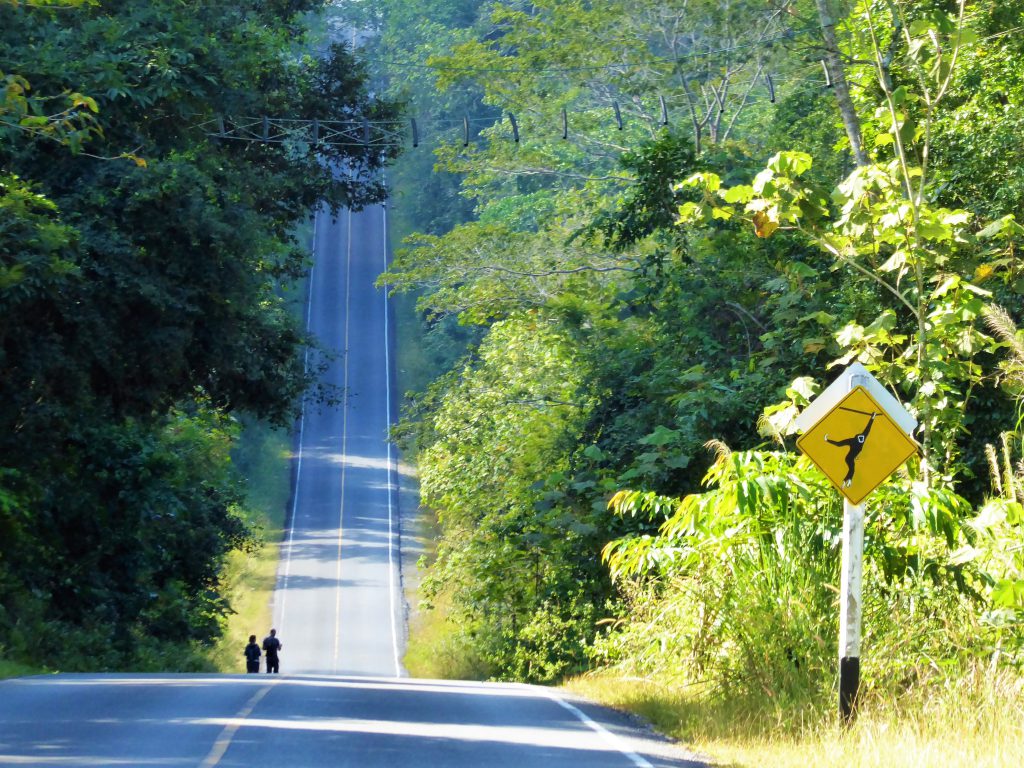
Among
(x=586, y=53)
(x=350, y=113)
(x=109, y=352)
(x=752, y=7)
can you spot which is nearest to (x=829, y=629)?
(x=109, y=352)

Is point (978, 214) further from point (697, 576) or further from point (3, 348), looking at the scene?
point (3, 348)

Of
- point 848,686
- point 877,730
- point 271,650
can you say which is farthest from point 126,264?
point 271,650

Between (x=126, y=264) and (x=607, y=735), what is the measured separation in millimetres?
11253

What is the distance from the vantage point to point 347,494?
60375 millimetres

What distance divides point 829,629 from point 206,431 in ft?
76.3

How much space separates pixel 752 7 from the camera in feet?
101

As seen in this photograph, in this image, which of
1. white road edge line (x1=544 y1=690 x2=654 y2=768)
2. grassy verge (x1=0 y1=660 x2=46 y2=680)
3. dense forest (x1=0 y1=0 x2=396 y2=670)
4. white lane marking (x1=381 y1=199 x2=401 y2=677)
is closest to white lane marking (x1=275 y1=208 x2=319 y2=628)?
white lane marking (x1=381 y1=199 x2=401 y2=677)

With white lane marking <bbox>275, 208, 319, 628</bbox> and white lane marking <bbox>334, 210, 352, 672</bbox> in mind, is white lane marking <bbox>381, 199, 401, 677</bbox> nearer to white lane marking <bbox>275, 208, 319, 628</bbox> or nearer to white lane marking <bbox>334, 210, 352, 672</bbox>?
white lane marking <bbox>334, 210, 352, 672</bbox>

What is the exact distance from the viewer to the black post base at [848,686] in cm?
1065

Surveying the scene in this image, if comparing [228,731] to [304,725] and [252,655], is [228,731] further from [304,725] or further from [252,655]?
[252,655]

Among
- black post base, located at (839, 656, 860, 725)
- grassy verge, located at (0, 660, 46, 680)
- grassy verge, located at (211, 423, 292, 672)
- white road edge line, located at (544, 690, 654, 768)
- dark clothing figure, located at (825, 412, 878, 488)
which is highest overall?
grassy verge, located at (211, 423, 292, 672)

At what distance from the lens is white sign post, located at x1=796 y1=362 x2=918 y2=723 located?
1029cm

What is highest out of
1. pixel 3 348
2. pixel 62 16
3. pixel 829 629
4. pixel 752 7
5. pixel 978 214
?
pixel 752 7

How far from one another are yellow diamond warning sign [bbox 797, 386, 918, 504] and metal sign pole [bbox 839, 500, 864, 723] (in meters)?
0.24
